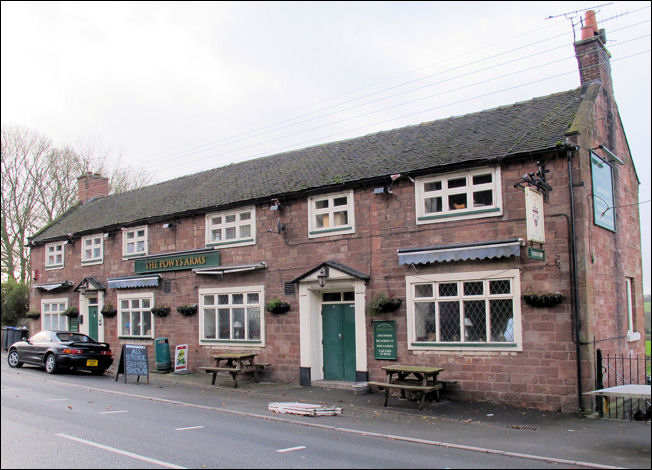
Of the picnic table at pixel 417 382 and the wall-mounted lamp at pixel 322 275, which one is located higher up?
the wall-mounted lamp at pixel 322 275

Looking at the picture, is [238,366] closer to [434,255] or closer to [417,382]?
[417,382]

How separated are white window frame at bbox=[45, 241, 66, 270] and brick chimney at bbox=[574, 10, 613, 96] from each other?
2102 centimetres

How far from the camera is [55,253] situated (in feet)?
86.1

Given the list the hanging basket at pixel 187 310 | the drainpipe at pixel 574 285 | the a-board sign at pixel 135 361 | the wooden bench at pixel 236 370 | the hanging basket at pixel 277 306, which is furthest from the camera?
the hanging basket at pixel 187 310

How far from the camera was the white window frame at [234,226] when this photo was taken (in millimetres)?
17969

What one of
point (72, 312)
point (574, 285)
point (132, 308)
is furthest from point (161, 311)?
point (574, 285)

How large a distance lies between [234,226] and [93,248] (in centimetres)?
847

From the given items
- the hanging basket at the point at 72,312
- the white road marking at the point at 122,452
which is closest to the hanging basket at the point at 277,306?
the white road marking at the point at 122,452

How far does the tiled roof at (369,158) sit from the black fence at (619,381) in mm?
4875

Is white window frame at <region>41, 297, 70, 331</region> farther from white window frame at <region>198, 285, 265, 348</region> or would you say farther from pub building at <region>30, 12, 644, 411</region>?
white window frame at <region>198, 285, 265, 348</region>

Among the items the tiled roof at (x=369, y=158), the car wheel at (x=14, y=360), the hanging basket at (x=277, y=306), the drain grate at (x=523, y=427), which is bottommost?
the drain grate at (x=523, y=427)

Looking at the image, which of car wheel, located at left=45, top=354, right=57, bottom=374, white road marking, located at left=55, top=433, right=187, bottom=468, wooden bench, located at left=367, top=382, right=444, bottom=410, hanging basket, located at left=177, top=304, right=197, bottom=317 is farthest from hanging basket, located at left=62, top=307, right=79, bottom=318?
white road marking, located at left=55, top=433, right=187, bottom=468

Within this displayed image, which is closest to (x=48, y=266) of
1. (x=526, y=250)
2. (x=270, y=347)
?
(x=270, y=347)

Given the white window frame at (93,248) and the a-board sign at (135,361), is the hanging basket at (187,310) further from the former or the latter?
the white window frame at (93,248)
